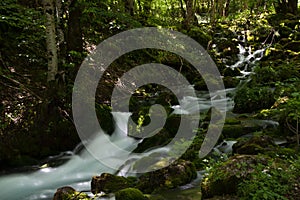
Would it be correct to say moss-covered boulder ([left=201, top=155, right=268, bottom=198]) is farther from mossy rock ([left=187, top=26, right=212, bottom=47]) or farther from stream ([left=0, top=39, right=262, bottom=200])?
mossy rock ([left=187, top=26, right=212, bottom=47])

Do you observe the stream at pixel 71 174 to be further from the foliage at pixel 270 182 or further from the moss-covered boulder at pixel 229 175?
the foliage at pixel 270 182

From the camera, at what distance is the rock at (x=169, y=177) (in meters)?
5.49

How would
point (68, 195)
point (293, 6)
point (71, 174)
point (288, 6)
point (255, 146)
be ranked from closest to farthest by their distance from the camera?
point (68, 195) < point (255, 146) < point (71, 174) < point (293, 6) < point (288, 6)

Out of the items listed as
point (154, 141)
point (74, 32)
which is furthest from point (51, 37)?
point (154, 141)

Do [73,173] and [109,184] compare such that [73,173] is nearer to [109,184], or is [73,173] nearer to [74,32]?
[109,184]

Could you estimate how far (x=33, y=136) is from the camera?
25.1 feet

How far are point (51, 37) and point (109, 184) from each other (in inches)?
164

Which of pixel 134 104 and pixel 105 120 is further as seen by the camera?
pixel 134 104

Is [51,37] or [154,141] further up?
[51,37]

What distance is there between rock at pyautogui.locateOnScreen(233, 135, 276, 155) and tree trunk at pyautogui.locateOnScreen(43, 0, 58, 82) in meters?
4.86

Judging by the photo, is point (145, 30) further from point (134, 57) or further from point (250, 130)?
point (250, 130)

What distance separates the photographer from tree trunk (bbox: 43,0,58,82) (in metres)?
7.82

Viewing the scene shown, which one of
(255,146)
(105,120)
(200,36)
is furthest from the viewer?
(200,36)

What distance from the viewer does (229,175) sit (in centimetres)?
450
